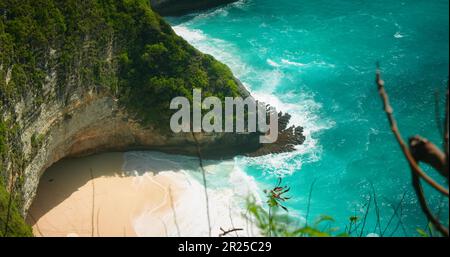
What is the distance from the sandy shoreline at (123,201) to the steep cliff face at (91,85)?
1.42 metres

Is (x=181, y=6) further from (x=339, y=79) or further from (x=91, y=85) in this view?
(x=91, y=85)

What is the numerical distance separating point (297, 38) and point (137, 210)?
25.6m

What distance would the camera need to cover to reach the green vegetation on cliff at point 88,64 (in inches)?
973

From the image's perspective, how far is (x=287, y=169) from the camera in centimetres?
3378

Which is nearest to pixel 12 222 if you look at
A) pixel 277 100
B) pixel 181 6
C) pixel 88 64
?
pixel 88 64

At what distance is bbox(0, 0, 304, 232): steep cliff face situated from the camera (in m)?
25.0

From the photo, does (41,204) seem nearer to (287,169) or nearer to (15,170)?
(15,170)

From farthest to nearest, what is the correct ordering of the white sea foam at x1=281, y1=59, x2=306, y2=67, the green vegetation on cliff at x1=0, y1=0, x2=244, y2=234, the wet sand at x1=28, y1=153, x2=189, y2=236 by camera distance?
the white sea foam at x1=281, y1=59, x2=306, y2=67, the wet sand at x1=28, y1=153, x2=189, y2=236, the green vegetation on cliff at x1=0, y1=0, x2=244, y2=234

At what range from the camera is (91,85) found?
30.0 meters

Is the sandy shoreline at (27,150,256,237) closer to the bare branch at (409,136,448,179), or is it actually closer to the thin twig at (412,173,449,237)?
the thin twig at (412,173,449,237)

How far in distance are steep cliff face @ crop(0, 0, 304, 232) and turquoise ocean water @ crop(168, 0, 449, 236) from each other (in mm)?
2837

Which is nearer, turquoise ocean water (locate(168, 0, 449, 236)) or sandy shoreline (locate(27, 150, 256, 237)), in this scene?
sandy shoreline (locate(27, 150, 256, 237))

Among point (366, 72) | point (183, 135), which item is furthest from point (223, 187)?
point (366, 72)

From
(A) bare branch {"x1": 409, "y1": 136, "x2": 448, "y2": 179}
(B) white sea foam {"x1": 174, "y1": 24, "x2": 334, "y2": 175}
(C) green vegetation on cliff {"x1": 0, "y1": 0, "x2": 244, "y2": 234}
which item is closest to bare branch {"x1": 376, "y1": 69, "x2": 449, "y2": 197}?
(A) bare branch {"x1": 409, "y1": 136, "x2": 448, "y2": 179}
